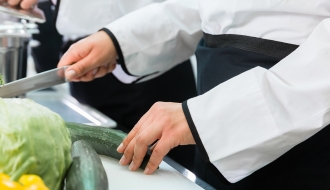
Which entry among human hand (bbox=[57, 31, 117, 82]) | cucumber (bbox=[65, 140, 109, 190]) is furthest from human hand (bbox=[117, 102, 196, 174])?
human hand (bbox=[57, 31, 117, 82])

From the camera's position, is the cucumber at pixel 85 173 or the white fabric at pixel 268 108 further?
the white fabric at pixel 268 108

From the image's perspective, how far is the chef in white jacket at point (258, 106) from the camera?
777mm

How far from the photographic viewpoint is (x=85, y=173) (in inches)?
24.5

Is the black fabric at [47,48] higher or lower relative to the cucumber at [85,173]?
lower

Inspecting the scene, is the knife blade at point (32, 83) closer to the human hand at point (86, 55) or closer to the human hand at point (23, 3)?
the human hand at point (86, 55)

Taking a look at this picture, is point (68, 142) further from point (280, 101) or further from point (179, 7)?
point (179, 7)

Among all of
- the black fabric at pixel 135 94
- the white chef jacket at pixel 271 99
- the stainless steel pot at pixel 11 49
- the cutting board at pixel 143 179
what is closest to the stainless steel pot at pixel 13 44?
the stainless steel pot at pixel 11 49

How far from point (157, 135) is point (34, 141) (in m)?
0.27

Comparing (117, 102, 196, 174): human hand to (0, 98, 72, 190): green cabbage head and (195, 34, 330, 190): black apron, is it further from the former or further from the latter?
(0, 98, 72, 190): green cabbage head

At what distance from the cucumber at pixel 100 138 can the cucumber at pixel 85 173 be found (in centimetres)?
15

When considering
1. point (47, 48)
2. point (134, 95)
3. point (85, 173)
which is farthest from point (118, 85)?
point (85, 173)

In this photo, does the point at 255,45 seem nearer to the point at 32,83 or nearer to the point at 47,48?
the point at 32,83

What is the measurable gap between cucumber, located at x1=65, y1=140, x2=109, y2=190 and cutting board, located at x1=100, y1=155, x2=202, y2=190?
0.37 ft

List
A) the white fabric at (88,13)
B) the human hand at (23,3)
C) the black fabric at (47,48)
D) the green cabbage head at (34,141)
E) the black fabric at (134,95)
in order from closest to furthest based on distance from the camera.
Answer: the green cabbage head at (34,141)
the human hand at (23,3)
the white fabric at (88,13)
the black fabric at (134,95)
the black fabric at (47,48)
